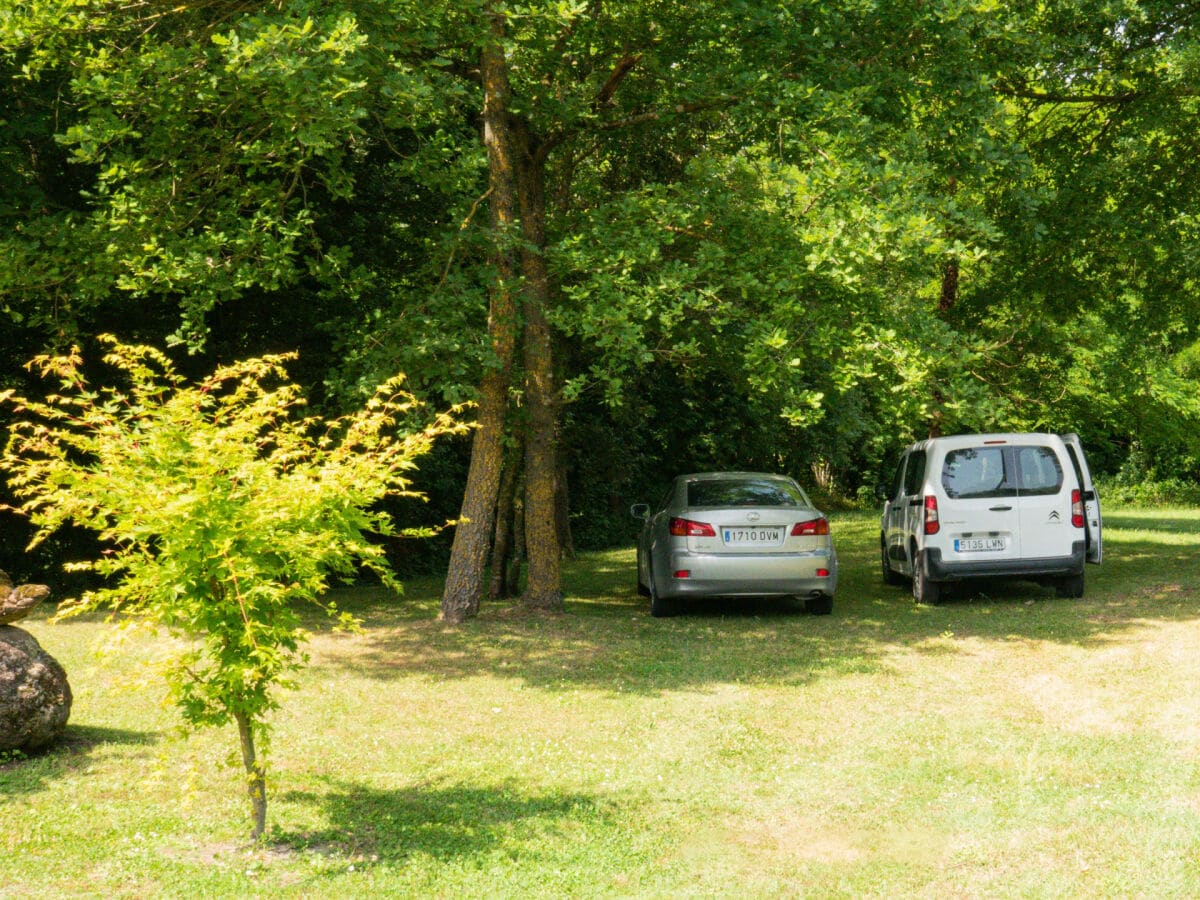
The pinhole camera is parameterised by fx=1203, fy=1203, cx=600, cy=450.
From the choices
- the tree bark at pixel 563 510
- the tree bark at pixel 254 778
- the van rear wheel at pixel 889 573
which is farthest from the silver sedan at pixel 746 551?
the tree bark at pixel 563 510

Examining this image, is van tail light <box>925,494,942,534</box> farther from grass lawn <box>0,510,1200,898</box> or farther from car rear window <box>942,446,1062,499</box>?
grass lawn <box>0,510,1200,898</box>

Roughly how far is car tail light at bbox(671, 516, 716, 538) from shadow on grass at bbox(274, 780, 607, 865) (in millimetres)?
6371

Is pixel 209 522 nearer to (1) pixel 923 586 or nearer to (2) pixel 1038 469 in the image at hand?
(1) pixel 923 586

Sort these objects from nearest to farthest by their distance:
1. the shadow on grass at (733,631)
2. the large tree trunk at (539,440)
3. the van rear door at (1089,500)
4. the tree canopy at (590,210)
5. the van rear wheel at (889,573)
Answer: the shadow on grass at (733,631) → the tree canopy at (590,210) → the large tree trunk at (539,440) → the van rear door at (1089,500) → the van rear wheel at (889,573)

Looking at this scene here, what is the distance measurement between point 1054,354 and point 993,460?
4726 millimetres

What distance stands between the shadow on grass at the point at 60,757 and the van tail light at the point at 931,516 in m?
9.04

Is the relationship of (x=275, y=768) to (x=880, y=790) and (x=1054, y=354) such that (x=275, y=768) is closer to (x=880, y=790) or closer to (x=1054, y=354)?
(x=880, y=790)

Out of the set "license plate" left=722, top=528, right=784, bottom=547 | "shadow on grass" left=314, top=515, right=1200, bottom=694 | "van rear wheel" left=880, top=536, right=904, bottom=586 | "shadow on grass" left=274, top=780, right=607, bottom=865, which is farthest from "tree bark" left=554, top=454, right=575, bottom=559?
"shadow on grass" left=274, top=780, right=607, bottom=865

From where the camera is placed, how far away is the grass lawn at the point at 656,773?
5496 mm

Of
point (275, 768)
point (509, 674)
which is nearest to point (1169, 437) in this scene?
point (509, 674)

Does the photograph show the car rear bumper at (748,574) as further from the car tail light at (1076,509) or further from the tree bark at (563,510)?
the tree bark at (563,510)

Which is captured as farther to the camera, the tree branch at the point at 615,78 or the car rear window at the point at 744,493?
the tree branch at the point at 615,78

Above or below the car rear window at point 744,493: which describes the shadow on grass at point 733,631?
below

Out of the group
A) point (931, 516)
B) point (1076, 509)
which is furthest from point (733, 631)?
point (1076, 509)
